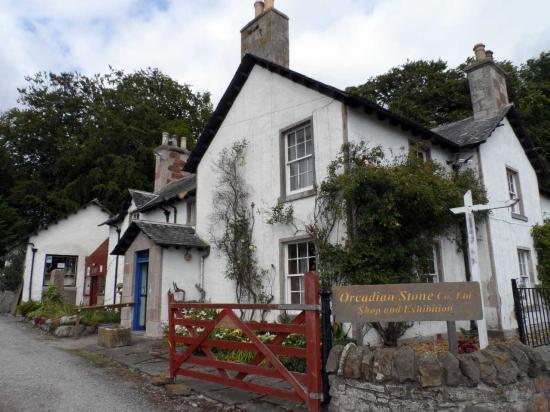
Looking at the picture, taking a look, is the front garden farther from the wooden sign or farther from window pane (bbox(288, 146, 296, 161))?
the wooden sign

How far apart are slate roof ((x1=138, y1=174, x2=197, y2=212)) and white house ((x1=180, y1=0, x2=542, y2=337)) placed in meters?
1.98

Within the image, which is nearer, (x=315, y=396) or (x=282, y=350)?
(x=315, y=396)

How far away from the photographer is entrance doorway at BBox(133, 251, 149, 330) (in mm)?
Answer: 13758

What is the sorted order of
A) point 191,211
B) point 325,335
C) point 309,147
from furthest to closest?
point 191,211
point 309,147
point 325,335

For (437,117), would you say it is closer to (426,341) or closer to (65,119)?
(426,341)

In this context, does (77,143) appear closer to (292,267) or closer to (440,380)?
(292,267)

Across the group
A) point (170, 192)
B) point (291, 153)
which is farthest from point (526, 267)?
point (170, 192)

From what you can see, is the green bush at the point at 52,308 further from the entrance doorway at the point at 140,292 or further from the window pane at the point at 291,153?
the window pane at the point at 291,153

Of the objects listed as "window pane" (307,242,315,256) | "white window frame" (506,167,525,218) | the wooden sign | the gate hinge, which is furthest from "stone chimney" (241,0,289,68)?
the gate hinge

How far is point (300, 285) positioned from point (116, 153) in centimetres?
2698

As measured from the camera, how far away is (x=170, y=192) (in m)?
→ 18.6

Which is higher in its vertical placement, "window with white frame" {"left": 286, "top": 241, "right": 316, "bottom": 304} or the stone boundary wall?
"window with white frame" {"left": 286, "top": 241, "right": 316, "bottom": 304}

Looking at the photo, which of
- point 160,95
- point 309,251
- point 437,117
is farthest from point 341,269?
point 160,95

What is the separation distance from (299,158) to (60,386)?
24.8 ft
